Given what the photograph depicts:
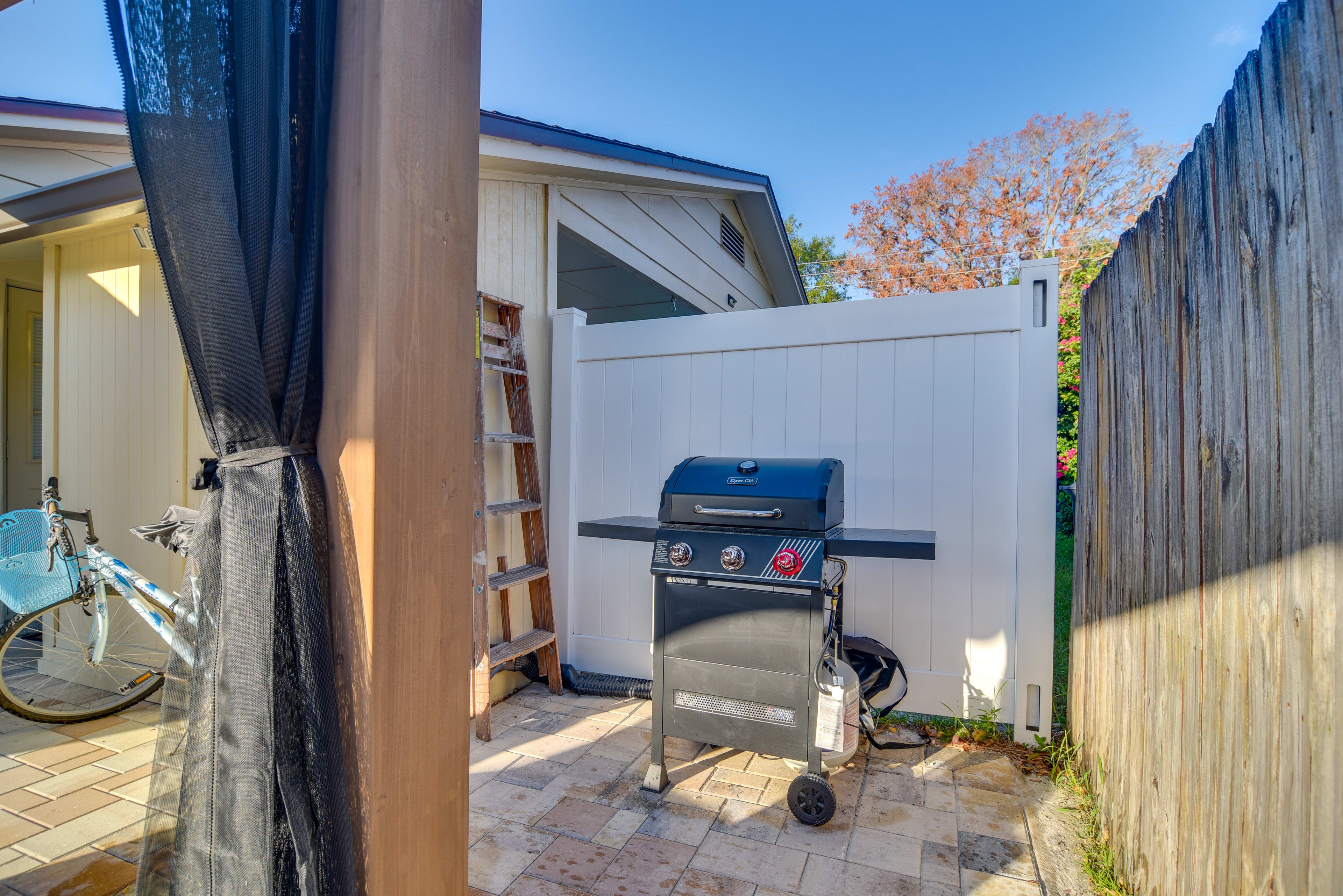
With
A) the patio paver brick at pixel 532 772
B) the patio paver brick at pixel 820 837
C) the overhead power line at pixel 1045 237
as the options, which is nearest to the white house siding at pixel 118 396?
the patio paver brick at pixel 532 772

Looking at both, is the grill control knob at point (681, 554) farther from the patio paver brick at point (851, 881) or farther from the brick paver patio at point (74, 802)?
the brick paver patio at point (74, 802)

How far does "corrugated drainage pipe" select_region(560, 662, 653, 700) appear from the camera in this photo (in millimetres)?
3273

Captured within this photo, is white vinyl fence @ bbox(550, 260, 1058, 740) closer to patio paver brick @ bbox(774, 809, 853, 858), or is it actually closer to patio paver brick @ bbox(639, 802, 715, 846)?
patio paver brick @ bbox(774, 809, 853, 858)

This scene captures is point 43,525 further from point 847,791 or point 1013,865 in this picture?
point 1013,865

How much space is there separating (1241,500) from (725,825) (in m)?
1.76

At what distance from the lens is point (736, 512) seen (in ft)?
7.46

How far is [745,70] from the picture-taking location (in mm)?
10711

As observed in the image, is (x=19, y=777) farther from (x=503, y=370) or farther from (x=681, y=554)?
(x=681, y=554)

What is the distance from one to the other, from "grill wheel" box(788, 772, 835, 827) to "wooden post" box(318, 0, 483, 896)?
1.39 metres

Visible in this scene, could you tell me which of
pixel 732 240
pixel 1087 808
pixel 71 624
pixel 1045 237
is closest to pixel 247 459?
pixel 1087 808

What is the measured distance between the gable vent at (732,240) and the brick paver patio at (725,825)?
525 centimetres

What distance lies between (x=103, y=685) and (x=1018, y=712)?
4.36 m

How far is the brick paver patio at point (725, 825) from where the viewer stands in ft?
6.13

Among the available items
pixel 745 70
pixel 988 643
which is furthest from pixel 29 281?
pixel 745 70
